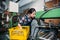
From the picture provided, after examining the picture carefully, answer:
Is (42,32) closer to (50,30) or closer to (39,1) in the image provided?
(50,30)

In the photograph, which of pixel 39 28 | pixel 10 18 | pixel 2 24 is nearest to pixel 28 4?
pixel 10 18

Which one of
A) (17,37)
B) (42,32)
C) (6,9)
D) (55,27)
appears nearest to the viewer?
(55,27)

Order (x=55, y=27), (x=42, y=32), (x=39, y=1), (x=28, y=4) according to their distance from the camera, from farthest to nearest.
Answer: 1. (x=28, y=4)
2. (x=39, y=1)
3. (x=42, y=32)
4. (x=55, y=27)

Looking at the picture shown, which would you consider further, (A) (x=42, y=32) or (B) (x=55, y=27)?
(A) (x=42, y=32)

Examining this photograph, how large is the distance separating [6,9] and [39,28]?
1.55 meters

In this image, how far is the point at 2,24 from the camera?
2.67m

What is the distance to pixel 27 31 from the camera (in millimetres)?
3193

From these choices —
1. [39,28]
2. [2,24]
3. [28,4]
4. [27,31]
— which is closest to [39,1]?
[28,4]

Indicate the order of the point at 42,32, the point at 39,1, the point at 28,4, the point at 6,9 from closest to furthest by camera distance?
1. the point at 42,32
2. the point at 6,9
3. the point at 39,1
4. the point at 28,4

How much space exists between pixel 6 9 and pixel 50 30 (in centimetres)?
167

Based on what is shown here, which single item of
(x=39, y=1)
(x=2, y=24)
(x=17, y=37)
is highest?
(x=39, y=1)

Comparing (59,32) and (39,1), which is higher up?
(39,1)

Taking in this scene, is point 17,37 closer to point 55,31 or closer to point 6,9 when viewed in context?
point 6,9

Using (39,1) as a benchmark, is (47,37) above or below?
below
